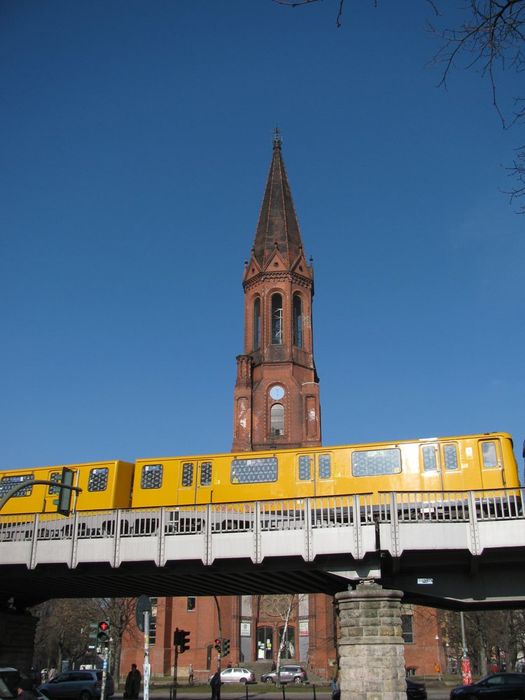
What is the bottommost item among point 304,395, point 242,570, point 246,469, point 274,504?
point 242,570

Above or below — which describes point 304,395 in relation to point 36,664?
above

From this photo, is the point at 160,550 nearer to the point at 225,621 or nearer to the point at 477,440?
the point at 477,440

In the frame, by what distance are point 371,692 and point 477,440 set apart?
28.6 ft

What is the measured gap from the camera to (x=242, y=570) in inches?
892

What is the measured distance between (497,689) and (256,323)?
4943 cm

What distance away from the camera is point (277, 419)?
69.1 meters

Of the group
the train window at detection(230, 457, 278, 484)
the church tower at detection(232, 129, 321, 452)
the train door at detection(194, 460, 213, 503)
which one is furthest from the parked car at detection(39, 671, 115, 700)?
the church tower at detection(232, 129, 321, 452)

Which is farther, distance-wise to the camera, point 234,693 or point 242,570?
point 234,693

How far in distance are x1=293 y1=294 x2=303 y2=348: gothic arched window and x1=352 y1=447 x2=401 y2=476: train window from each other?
46.6 meters

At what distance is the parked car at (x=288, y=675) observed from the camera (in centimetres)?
5285

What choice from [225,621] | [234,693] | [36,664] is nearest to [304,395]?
[225,621]

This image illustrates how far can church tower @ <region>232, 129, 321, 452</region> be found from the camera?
224 ft

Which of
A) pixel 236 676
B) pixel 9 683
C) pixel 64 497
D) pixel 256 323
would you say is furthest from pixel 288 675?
pixel 9 683

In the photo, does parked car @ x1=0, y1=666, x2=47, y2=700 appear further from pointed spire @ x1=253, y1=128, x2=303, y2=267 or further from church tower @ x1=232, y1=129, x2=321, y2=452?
pointed spire @ x1=253, y1=128, x2=303, y2=267
